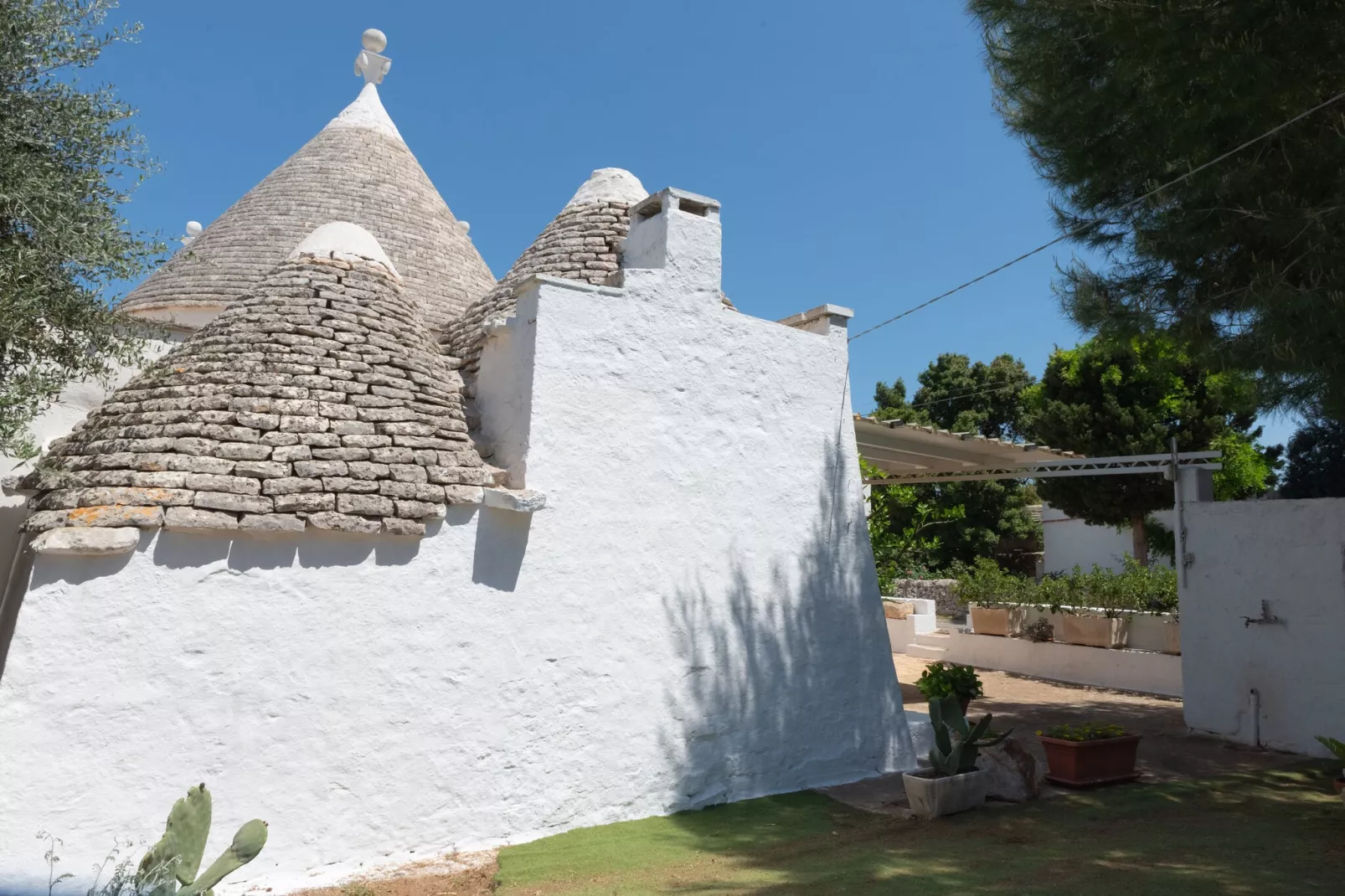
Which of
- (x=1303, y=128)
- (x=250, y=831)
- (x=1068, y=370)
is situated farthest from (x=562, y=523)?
(x=1068, y=370)

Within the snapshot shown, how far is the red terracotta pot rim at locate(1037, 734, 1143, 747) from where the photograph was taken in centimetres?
873

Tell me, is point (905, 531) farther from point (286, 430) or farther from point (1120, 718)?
point (286, 430)

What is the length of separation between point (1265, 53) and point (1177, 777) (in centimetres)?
662

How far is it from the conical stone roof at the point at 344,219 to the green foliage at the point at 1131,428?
53.3ft

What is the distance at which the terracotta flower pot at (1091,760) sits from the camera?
28.7 ft

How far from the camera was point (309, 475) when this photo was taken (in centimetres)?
668

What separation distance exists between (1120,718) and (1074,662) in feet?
10.9

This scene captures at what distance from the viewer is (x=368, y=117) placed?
49.3 feet

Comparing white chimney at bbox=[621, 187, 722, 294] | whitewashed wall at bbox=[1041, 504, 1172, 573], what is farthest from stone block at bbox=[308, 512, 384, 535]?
whitewashed wall at bbox=[1041, 504, 1172, 573]

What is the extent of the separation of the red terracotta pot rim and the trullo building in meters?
1.48

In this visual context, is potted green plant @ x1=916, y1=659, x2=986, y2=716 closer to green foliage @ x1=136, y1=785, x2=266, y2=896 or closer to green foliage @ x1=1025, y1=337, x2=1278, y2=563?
green foliage @ x1=136, y1=785, x2=266, y2=896

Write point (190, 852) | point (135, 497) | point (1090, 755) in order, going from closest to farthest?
point (190, 852), point (135, 497), point (1090, 755)

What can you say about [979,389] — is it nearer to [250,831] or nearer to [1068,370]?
[1068,370]

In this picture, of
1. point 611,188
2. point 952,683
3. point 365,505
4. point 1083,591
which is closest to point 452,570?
point 365,505
